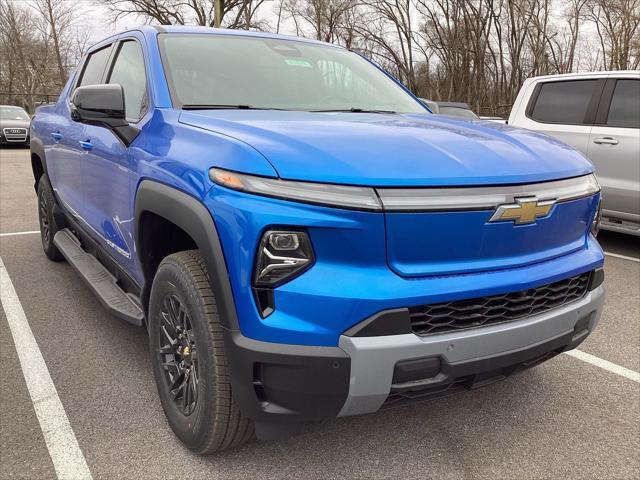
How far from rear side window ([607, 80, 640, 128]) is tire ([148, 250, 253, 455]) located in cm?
516

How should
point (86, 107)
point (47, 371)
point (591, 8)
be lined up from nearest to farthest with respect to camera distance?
point (86, 107)
point (47, 371)
point (591, 8)

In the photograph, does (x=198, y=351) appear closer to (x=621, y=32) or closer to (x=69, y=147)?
(x=69, y=147)

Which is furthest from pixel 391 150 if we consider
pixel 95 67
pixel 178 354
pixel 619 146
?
pixel 619 146

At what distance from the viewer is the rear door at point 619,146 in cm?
546

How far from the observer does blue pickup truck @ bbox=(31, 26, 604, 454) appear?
1718mm

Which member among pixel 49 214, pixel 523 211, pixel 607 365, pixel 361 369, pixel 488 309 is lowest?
pixel 607 365

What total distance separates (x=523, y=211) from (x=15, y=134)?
19.8 m

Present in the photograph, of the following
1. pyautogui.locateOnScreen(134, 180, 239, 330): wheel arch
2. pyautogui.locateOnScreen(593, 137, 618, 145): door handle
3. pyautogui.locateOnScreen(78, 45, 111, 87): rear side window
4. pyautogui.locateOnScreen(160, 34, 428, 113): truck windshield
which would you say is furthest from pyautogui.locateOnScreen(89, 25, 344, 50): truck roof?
pyautogui.locateOnScreen(593, 137, 618, 145): door handle

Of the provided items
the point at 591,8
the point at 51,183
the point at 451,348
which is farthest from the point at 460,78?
the point at 451,348

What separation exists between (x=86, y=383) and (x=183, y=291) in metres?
1.16

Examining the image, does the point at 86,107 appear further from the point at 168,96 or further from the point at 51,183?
the point at 51,183

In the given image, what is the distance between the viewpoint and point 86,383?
282 cm

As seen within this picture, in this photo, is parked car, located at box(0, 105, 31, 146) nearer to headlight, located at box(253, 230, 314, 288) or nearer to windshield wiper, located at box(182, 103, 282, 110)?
windshield wiper, located at box(182, 103, 282, 110)

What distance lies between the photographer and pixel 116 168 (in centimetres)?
275
